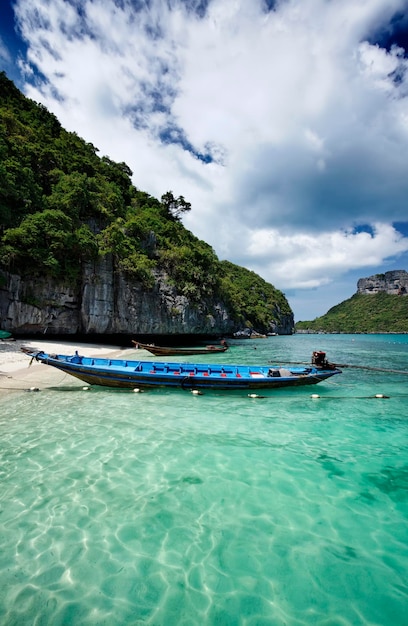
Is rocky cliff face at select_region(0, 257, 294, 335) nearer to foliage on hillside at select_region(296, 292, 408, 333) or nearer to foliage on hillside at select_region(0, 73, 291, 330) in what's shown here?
foliage on hillside at select_region(0, 73, 291, 330)

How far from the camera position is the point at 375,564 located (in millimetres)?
3826

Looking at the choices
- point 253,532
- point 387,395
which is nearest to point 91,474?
point 253,532

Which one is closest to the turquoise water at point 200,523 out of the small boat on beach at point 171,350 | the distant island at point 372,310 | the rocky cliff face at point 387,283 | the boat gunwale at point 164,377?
the boat gunwale at point 164,377

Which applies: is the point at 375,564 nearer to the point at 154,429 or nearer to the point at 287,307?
the point at 154,429

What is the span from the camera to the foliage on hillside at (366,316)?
11838cm

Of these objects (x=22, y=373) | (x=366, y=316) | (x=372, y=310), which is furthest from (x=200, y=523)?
(x=372, y=310)

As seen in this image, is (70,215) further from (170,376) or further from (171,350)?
(170,376)

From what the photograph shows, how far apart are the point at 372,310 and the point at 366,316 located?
5.91m

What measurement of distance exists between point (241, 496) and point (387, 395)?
12334mm

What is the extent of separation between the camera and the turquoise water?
125 inches

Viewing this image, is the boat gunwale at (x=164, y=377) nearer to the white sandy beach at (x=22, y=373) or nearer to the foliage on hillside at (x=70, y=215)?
the white sandy beach at (x=22, y=373)

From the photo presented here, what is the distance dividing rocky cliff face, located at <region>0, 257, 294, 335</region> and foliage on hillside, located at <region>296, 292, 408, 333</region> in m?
109

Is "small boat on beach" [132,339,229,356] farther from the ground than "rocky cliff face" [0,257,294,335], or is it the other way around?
"rocky cliff face" [0,257,294,335]

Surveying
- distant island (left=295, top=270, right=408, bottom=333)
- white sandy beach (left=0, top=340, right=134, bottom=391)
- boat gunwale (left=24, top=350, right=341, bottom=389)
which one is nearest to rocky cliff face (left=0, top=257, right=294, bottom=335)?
white sandy beach (left=0, top=340, right=134, bottom=391)
